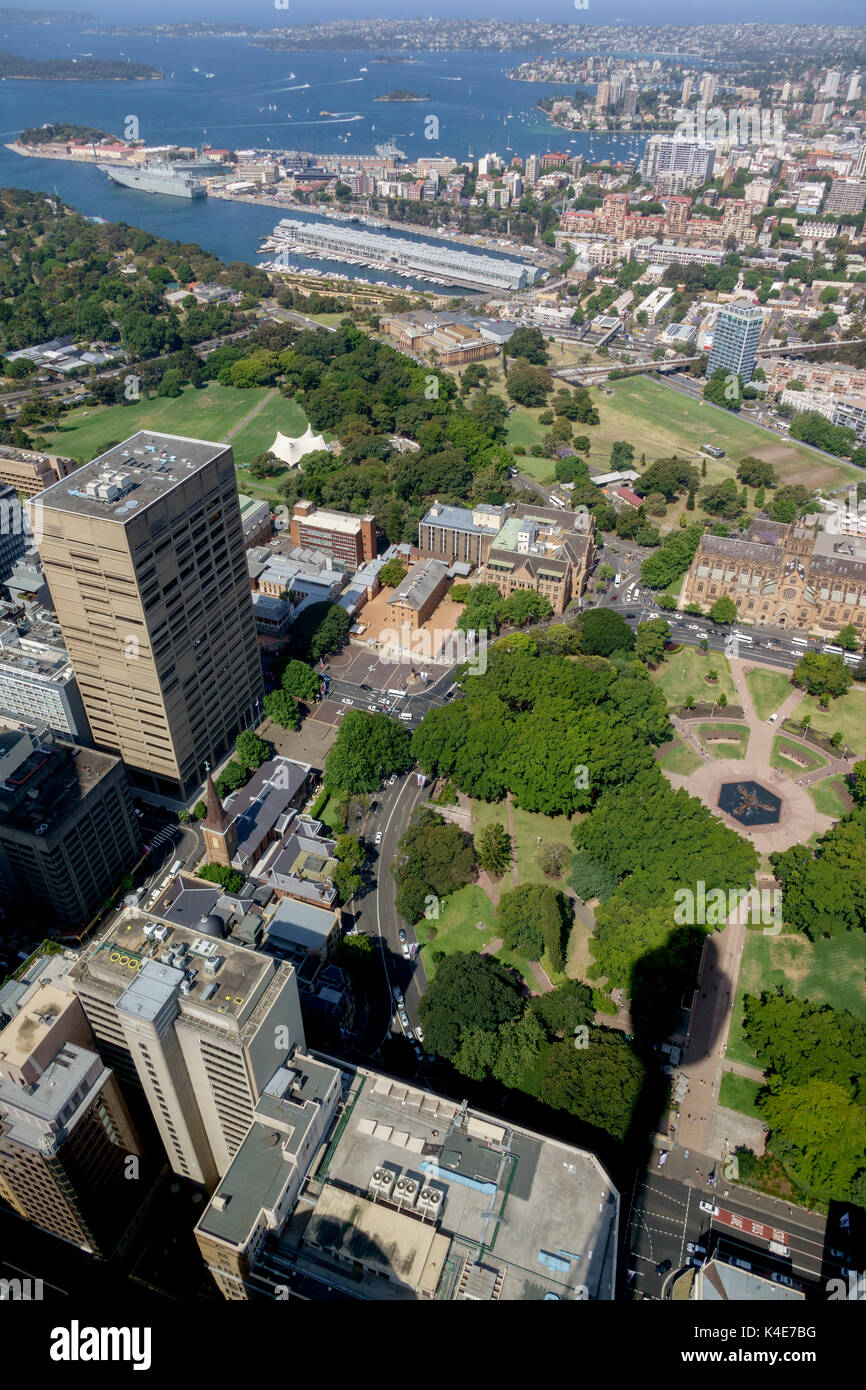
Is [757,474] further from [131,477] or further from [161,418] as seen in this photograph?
[131,477]

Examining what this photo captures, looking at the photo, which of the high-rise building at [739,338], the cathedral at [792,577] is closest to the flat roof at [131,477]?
the cathedral at [792,577]

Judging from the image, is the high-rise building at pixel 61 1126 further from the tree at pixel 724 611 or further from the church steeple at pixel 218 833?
the tree at pixel 724 611

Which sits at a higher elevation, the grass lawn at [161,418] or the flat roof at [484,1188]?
the flat roof at [484,1188]

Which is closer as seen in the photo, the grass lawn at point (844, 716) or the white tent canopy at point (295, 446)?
the grass lawn at point (844, 716)

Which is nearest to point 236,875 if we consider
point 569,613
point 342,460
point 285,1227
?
point 285,1227

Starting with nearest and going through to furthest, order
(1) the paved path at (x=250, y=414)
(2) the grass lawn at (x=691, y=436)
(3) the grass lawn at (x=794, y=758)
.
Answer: (3) the grass lawn at (x=794, y=758)
(2) the grass lawn at (x=691, y=436)
(1) the paved path at (x=250, y=414)
